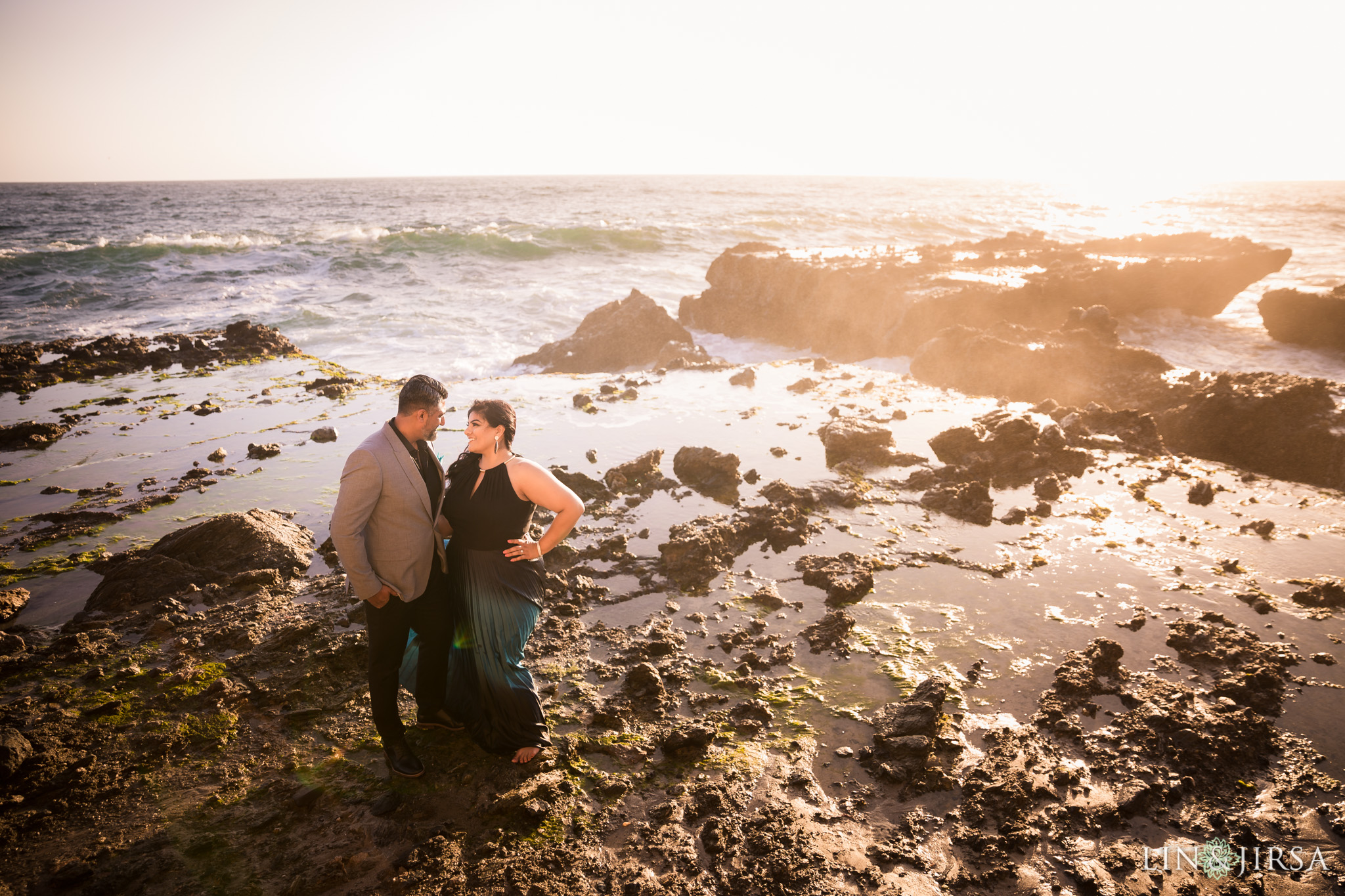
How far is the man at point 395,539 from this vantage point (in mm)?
3082

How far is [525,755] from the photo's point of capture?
Result: 3.56 m

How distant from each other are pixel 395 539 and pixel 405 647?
75 cm

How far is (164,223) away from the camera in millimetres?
44188

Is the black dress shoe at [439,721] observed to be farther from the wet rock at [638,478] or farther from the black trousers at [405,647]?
the wet rock at [638,478]

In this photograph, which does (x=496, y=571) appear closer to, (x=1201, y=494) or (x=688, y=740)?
(x=688, y=740)

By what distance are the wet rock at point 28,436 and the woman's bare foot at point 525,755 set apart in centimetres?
975

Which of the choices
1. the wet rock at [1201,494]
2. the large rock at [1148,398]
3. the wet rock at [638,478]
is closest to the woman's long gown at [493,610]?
the wet rock at [638,478]

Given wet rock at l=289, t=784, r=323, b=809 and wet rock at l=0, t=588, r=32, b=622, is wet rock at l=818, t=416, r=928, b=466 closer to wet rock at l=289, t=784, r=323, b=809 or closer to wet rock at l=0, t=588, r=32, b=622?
wet rock at l=289, t=784, r=323, b=809

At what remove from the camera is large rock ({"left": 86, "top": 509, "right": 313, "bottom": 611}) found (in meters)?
5.20

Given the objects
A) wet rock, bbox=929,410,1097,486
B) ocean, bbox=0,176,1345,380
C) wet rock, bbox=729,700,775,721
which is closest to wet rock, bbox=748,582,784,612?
wet rock, bbox=729,700,775,721

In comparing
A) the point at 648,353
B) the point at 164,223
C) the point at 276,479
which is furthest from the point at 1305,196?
the point at 164,223

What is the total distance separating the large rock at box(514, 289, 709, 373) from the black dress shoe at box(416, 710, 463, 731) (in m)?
11.8

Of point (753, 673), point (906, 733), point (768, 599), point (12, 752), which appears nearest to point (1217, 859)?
point (906, 733)

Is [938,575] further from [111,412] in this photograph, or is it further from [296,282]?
[296,282]
